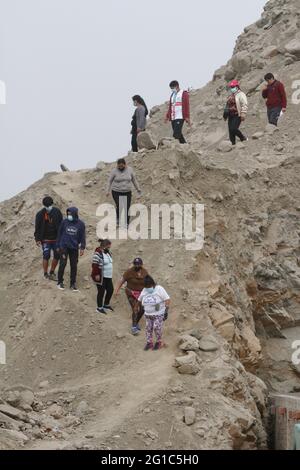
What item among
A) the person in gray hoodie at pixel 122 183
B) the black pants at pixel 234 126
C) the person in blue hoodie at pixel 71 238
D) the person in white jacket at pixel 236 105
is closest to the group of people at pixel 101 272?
the person in blue hoodie at pixel 71 238

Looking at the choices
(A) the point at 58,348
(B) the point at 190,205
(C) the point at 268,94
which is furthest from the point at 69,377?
(C) the point at 268,94

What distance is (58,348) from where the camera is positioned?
42.1 ft

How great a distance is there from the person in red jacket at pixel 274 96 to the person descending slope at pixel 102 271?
7585 mm

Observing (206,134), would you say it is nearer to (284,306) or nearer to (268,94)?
(268,94)

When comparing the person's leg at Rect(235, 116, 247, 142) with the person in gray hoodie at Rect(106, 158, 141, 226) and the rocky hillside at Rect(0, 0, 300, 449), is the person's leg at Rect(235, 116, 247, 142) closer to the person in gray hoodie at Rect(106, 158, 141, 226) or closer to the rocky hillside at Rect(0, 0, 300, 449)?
the rocky hillside at Rect(0, 0, 300, 449)

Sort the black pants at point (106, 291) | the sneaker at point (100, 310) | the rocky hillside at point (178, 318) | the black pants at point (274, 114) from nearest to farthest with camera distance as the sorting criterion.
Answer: the rocky hillside at point (178, 318)
the black pants at point (106, 291)
the sneaker at point (100, 310)
the black pants at point (274, 114)

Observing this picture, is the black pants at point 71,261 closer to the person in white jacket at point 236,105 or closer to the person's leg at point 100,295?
the person's leg at point 100,295

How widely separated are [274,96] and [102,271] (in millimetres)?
8260

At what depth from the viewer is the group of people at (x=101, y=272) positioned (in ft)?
39.9

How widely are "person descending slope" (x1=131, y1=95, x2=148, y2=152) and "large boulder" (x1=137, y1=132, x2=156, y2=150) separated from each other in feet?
0.46

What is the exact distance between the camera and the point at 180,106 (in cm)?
1719

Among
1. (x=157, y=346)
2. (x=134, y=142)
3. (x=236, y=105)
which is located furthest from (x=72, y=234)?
(x=236, y=105)

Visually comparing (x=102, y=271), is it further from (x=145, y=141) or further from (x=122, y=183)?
(x=145, y=141)
